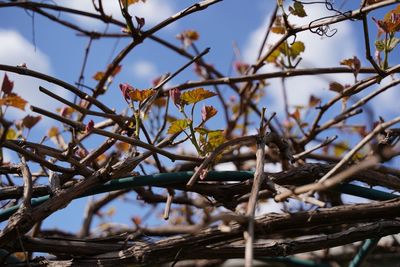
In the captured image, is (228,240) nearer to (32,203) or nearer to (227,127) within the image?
(32,203)

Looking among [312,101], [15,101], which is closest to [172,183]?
[15,101]

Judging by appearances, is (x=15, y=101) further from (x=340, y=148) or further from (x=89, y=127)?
(x=340, y=148)

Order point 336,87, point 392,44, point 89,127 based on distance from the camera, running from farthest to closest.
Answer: point 336,87
point 392,44
point 89,127

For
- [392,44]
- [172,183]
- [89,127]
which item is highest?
[392,44]

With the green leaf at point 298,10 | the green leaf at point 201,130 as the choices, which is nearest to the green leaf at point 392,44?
the green leaf at point 298,10

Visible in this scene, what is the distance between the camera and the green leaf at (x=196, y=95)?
0.87m

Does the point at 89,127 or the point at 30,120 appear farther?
the point at 30,120

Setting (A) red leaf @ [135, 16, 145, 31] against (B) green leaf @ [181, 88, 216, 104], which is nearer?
(B) green leaf @ [181, 88, 216, 104]

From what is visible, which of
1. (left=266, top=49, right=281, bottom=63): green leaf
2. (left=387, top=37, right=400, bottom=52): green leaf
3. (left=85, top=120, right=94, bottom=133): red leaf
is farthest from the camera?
(left=266, top=49, right=281, bottom=63): green leaf

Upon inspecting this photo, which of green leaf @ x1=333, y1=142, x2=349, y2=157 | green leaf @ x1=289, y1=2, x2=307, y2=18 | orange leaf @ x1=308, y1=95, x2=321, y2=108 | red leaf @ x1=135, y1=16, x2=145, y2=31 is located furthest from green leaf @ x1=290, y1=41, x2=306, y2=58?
green leaf @ x1=333, y1=142, x2=349, y2=157

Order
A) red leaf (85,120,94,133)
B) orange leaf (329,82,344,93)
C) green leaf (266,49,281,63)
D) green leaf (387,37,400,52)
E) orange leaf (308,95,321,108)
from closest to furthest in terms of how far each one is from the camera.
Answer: red leaf (85,120,94,133)
green leaf (387,37,400,52)
orange leaf (329,82,344,93)
green leaf (266,49,281,63)
orange leaf (308,95,321,108)

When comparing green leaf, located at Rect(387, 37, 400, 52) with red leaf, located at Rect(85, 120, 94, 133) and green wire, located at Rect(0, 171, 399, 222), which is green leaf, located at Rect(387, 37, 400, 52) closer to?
green wire, located at Rect(0, 171, 399, 222)

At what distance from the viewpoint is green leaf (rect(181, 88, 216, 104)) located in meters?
0.87

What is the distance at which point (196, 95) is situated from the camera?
87 centimetres
